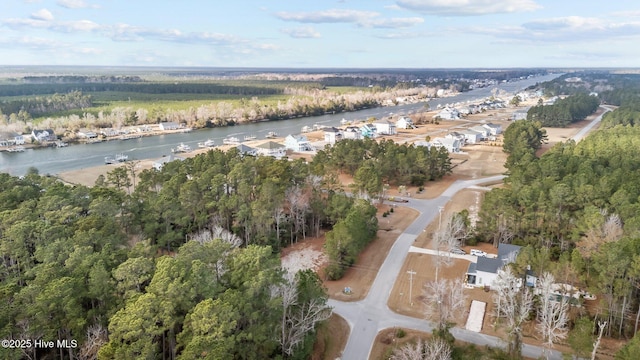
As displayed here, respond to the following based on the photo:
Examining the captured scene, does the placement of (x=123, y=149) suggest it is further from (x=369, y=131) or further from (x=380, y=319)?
(x=380, y=319)

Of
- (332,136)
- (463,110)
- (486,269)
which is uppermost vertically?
(463,110)

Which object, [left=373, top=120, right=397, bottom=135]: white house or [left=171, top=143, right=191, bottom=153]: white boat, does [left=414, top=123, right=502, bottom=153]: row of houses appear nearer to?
[left=373, top=120, right=397, bottom=135]: white house

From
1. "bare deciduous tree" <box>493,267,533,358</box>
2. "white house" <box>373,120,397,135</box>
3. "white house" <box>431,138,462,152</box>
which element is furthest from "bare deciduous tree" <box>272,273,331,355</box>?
"white house" <box>373,120,397,135</box>

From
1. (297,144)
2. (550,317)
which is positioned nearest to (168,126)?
Result: (297,144)

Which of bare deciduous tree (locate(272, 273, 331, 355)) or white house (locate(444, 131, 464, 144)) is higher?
white house (locate(444, 131, 464, 144))

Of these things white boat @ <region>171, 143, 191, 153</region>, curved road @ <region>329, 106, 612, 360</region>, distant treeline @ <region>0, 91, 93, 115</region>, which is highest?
distant treeline @ <region>0, 91, 93, 115</region>

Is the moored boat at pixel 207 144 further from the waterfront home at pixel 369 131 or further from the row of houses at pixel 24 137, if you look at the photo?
the row of houses at pixel 24 137
